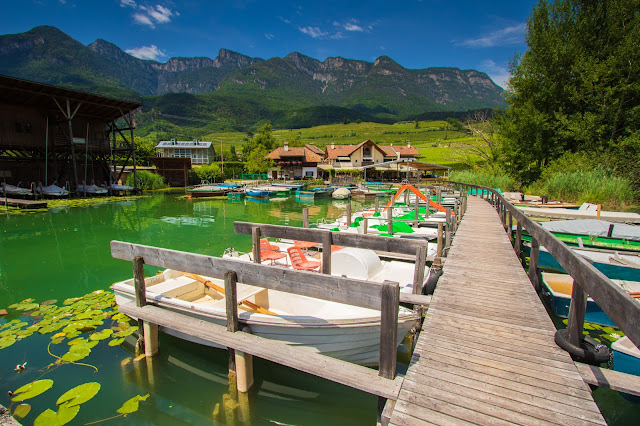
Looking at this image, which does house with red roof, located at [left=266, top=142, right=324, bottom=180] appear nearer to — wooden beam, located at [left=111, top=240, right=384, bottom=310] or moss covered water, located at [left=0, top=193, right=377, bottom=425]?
moss covered water, located at [left=0, top=193, right=377, bottom=425]

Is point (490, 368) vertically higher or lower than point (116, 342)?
higher

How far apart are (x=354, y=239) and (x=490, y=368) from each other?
3490 millimetres

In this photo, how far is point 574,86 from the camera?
73.2ft

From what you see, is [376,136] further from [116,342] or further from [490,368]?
[490,368]

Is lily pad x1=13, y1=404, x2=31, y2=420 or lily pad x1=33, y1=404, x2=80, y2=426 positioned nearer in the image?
lily pad x1=33, y1=404, x2=80, y2=426

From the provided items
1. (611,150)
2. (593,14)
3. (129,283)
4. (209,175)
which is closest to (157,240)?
(129,283)

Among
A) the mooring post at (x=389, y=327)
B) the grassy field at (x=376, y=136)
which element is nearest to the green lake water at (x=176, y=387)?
the mooring post at (x=389, y=327)

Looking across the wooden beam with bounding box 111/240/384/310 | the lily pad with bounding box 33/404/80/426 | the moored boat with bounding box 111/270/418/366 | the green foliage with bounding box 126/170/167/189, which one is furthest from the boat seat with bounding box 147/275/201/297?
the green foliage with bounding box 126/170/167/189

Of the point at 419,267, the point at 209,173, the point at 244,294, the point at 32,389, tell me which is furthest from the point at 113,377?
the point at 209,173

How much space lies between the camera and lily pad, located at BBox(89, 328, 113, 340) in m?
6.23

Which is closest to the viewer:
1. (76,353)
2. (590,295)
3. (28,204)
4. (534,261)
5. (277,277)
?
(590,295)

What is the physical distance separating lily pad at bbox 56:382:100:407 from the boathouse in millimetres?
32549

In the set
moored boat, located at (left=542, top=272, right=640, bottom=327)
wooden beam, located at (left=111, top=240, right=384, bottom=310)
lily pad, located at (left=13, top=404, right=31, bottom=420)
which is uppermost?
wooden beam, located at (left=111, top=240, right=384, bottom=310)

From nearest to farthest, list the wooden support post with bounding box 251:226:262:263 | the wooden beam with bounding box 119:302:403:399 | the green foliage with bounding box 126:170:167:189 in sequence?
the wooden beam with bounding box 119:302:403:399 → the wooden support post with bounding box 251:226:262:263 → the green foliage with bounding box 126:170:167:189
